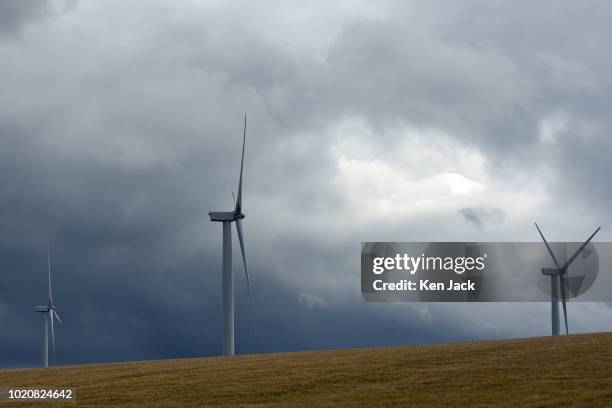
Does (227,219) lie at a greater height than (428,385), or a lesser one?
greater

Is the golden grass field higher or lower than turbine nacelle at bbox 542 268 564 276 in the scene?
lower

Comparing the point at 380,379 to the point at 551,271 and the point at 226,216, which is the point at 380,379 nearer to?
the point at 226,216

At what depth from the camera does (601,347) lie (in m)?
48.8

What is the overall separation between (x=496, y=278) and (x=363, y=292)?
41.6 feet

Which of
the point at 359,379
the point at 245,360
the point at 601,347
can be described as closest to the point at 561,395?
the point at 359,379

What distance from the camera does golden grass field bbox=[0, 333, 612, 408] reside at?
35.9m

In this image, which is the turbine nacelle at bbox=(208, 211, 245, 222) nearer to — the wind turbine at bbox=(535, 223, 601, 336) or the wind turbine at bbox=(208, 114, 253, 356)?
the wind turbine at bbox=(208, 114, 253, 356)

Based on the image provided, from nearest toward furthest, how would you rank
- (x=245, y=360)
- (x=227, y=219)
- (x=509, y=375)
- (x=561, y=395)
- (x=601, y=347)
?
(x=561, y=395) < (x=509, y=375) < (x=601, y=347) < (x=245, y=360) < (x=227, y=219)

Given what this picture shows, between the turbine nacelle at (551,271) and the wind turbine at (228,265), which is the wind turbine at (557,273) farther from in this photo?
the wind turbine at (228,265)

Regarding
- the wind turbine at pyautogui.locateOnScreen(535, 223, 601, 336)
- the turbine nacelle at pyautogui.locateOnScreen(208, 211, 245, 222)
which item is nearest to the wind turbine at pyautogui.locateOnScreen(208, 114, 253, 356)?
the turbine nacelle at pyautogui.locateOnScreen(208, 211, 245, 222)

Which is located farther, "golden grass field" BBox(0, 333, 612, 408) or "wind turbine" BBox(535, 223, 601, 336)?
"wind turbine" BBox(535, 223, 601, 336)

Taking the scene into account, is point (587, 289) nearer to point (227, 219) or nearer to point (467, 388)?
point (227, 219)

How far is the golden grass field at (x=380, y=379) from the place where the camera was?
3591cm

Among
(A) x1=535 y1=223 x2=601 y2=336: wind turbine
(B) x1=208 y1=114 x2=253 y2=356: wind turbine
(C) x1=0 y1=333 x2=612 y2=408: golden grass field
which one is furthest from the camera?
(A) x1=535 y1=223 x2=601 y2=336: wind turbine
